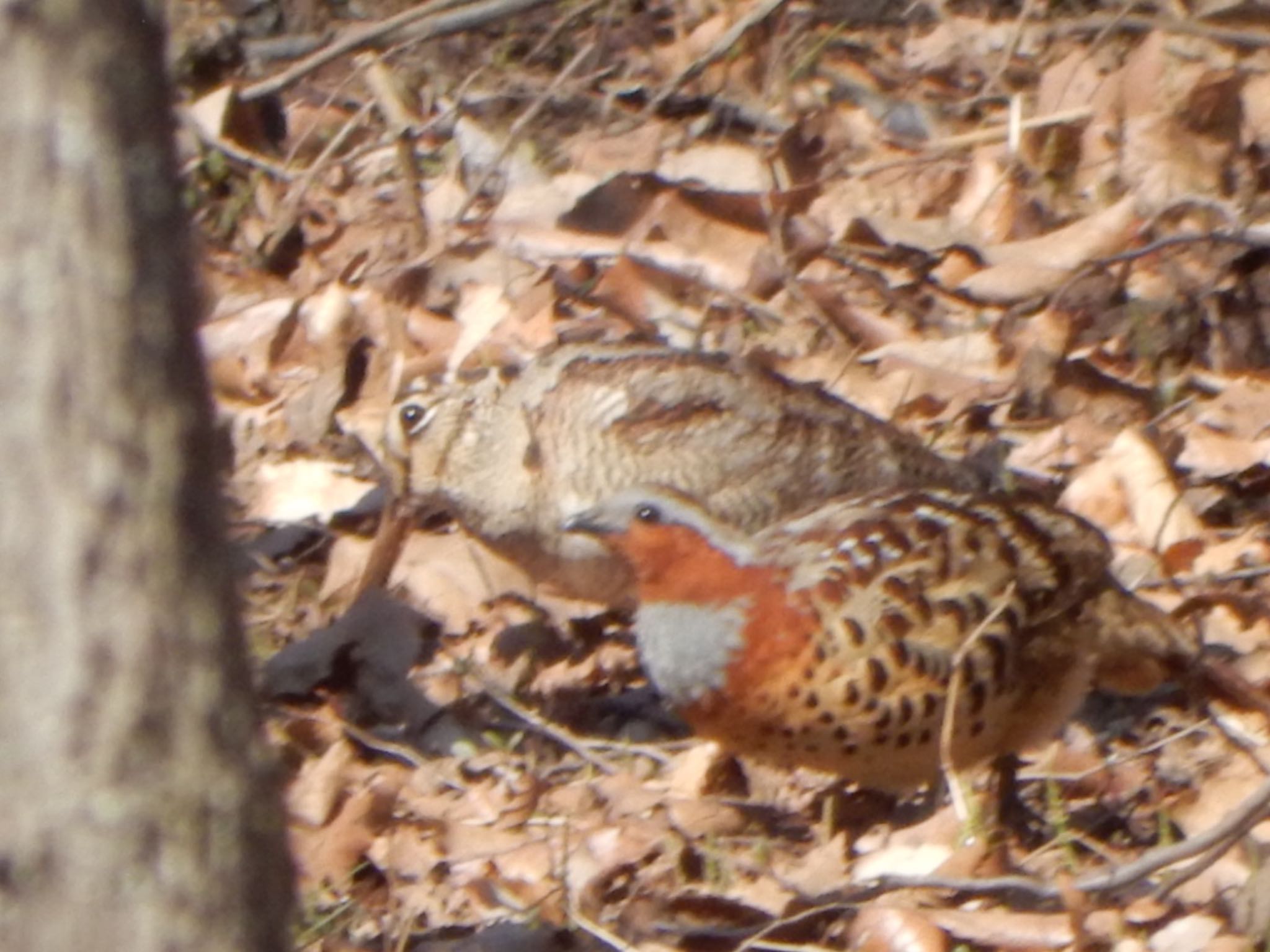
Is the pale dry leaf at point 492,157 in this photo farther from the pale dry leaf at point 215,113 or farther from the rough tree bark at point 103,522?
the rough tree bark at point 103,522

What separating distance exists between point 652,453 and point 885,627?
1.46m

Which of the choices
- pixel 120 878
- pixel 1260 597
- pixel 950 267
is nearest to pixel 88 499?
pixel 120 878

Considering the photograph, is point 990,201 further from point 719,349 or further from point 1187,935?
point 1187,935

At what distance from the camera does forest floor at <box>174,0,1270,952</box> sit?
4562 mm

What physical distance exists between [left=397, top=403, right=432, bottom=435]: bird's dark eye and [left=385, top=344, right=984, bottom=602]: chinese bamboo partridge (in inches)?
9.1

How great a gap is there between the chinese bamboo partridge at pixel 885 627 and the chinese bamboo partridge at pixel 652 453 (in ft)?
2.49

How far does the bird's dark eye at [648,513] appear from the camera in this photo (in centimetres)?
496

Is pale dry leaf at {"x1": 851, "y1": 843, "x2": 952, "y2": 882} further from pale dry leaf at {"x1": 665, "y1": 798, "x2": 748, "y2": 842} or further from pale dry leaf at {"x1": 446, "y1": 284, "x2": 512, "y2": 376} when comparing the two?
pale dry leaf at {"x1": 446, "y1": 284, "x2": 512, "y2": 376}

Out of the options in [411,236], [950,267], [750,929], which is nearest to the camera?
[750,929]

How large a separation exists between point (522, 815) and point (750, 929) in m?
1.07

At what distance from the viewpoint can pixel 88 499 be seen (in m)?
2.43

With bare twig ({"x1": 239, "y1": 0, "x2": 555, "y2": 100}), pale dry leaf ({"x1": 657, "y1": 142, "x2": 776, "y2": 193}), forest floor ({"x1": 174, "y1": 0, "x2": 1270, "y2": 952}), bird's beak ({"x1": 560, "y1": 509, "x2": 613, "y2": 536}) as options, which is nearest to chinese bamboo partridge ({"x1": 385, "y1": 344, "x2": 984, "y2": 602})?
forest floor ({"x1": 174, "y1": 0, "x2": 1270, "y2": 952})

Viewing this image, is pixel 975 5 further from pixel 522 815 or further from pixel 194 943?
pixel 194 943

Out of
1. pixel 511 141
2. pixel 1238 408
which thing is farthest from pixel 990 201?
pixel 511 141
